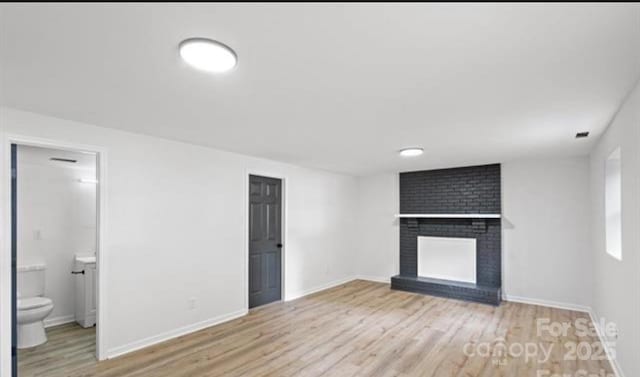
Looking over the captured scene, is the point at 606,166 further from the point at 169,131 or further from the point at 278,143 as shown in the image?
the point at 169,131

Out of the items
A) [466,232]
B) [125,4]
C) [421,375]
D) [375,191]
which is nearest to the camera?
[125,4]

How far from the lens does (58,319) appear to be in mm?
4121

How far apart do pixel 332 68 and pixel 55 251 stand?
14.6 ft

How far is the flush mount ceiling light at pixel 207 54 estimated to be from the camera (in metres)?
1.61

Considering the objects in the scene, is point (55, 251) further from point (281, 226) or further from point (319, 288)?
point (319, 288)

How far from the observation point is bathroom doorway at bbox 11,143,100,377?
3.55m

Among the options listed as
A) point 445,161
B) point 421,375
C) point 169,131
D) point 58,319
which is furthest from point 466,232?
point 58,319

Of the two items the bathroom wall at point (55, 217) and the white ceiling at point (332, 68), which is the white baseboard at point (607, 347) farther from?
the bathroom wall at point (55, 217)

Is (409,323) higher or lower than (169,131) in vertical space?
lower

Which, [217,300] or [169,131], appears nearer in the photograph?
[169,131]

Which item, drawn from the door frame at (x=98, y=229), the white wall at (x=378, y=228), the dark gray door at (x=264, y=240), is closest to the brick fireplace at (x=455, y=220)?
the white wall at (x=378, y=228)

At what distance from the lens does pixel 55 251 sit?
13.7ft

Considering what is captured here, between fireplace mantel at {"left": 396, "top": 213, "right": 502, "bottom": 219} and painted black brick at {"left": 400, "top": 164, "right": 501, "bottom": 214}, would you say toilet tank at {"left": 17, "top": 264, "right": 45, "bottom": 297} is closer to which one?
fireplace mantel at {"left": 396, "top": 213, "right": 502, "bottom": 219}

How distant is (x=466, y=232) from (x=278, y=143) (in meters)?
3.89
